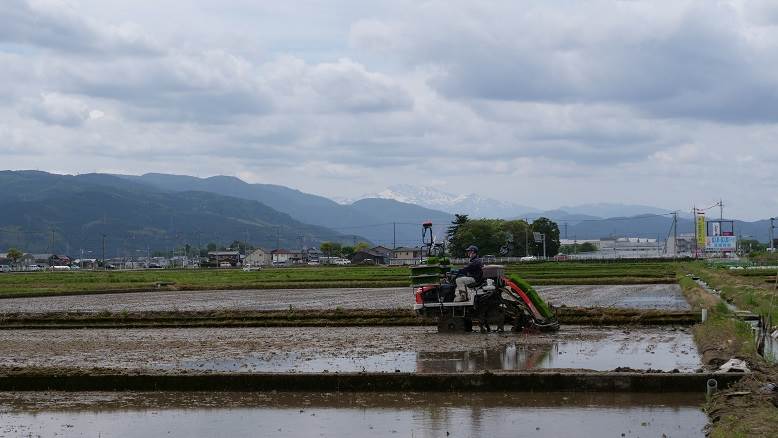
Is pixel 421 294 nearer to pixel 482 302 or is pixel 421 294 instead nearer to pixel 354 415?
pixel 482 302

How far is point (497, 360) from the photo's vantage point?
54.8ft

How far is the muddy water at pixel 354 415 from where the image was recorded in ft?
35.8

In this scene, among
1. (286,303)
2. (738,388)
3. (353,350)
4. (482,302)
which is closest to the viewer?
(738,388)

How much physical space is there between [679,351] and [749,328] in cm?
325

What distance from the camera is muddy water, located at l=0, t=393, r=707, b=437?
1091 cm

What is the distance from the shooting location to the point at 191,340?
73.0ft

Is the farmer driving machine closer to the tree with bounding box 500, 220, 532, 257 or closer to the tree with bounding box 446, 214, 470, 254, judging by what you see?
the tree with bounding box 446, 214, 470, 254

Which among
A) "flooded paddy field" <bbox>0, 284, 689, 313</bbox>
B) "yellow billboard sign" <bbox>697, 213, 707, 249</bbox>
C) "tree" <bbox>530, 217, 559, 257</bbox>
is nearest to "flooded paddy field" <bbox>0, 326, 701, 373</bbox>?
"flooded paddy field" <bbox>0, 284, 689, 313</bbox>

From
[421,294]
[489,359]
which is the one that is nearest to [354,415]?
[489,359]

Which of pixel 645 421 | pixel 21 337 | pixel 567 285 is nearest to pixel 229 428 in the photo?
pixel 645 421

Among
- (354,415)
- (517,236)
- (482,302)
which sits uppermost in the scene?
(517,236)

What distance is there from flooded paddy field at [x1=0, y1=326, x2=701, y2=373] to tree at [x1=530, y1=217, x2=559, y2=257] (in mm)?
154164

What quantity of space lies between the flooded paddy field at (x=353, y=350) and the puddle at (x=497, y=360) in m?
0.02

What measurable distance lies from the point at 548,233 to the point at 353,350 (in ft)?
539
